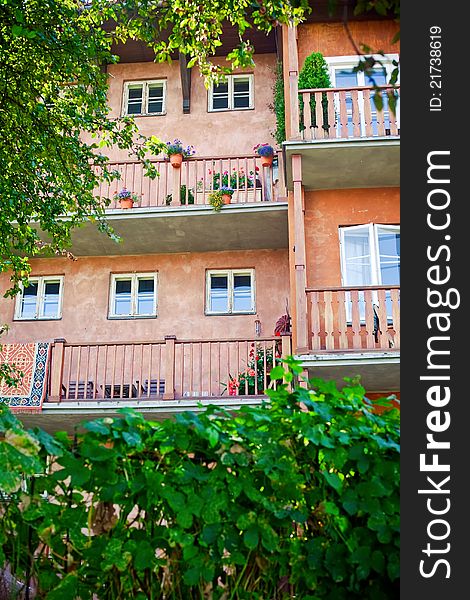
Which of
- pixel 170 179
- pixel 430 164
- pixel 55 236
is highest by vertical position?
pixel 170 179

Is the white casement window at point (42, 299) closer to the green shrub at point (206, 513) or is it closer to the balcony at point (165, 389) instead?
the balcony at point (165, 389)

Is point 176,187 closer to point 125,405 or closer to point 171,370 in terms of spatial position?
point 171,370

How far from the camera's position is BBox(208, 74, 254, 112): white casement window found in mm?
17266

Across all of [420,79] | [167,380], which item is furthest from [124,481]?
[167,380]

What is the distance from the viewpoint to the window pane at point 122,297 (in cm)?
1598

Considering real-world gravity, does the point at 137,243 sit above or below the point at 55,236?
above

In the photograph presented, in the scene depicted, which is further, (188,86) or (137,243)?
(188,86)

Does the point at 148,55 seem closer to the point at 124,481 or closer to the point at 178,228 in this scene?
the point at 178,228

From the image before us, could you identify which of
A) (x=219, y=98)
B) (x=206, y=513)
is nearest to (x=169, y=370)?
(x=219, y=98)

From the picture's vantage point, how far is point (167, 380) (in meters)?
13.0

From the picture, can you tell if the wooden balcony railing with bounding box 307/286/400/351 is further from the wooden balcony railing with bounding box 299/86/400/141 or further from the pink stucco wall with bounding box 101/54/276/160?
the pink stucco wall with bounding box 101/54/276/160

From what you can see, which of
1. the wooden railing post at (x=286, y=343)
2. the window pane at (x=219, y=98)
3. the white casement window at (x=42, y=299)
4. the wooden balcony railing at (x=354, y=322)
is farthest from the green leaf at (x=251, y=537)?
the window pane at (x=219, y=98)

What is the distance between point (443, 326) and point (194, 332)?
12.6 metres

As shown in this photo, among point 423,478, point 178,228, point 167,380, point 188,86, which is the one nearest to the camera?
point 423,478
